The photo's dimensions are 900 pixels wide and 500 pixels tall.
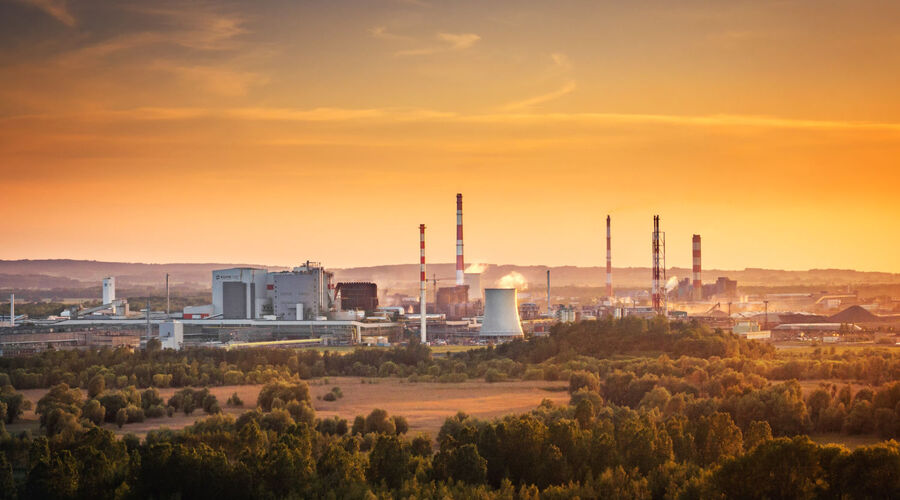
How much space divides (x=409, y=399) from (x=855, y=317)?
215 ft

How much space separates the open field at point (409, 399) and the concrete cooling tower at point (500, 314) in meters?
21.7

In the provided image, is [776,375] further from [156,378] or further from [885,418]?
[156,378]

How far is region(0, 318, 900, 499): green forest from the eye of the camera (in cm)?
2742

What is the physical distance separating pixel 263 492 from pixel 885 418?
23312 mm

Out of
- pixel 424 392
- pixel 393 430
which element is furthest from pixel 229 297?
pixel 393 430

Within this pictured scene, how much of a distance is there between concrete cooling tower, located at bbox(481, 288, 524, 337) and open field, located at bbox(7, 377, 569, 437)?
21.7 metres

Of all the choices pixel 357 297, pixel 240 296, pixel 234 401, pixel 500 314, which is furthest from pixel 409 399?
pixel 357 297

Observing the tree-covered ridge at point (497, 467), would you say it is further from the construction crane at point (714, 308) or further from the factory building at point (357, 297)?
the construction crane at point (714, 308)

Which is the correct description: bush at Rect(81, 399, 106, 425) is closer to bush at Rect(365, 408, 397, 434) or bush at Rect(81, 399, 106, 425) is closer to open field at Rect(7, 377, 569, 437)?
open field at Rect(7, 377, 569, 437)

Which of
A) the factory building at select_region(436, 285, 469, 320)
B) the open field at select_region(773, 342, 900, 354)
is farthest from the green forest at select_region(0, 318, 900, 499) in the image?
the factory building at select_region(436, 285, 469, 320)

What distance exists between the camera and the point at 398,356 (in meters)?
76.6

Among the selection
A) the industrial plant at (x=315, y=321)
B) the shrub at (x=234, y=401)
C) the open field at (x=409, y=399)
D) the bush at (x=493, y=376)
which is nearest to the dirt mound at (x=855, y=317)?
the industrial plant at (x=315, y=321)

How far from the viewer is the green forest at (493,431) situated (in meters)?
27.4

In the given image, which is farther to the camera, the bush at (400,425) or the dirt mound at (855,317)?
the dirt mound at (855,317)
